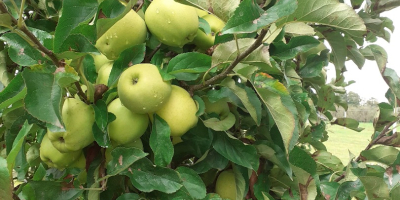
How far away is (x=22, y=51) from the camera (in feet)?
1.79

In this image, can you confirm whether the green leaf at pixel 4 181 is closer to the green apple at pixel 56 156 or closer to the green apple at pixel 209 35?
the green apple at pixel 56 156

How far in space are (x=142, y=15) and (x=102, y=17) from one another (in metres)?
0.15

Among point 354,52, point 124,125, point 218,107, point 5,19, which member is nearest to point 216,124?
point 218,107

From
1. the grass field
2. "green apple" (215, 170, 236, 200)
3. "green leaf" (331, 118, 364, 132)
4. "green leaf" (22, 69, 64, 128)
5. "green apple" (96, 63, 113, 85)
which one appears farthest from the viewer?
the grass field

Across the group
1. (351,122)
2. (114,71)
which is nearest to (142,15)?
(114,71)

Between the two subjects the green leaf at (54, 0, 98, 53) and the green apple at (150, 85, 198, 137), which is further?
the green apple at (150, 85, 198, 137)

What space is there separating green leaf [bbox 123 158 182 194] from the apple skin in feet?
0.16

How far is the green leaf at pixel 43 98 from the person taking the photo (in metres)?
0.44

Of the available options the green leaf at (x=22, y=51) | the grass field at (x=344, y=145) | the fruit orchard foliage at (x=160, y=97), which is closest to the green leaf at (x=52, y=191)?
the fruit orchard foliage at (x=160, y=97)

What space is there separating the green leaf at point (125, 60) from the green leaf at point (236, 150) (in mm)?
222

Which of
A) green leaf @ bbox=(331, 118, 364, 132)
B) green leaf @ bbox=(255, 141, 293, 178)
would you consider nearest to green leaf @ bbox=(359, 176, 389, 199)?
green leaf @ bbox=(255, 141, 293, 178)

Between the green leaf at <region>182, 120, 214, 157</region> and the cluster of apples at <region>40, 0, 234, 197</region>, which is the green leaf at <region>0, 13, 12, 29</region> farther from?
the green leaf at <region>182, 120, 214, 157</region>

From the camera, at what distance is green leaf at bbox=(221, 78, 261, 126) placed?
0.63 meters

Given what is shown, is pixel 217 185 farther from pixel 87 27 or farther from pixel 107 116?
pixel 87 27
